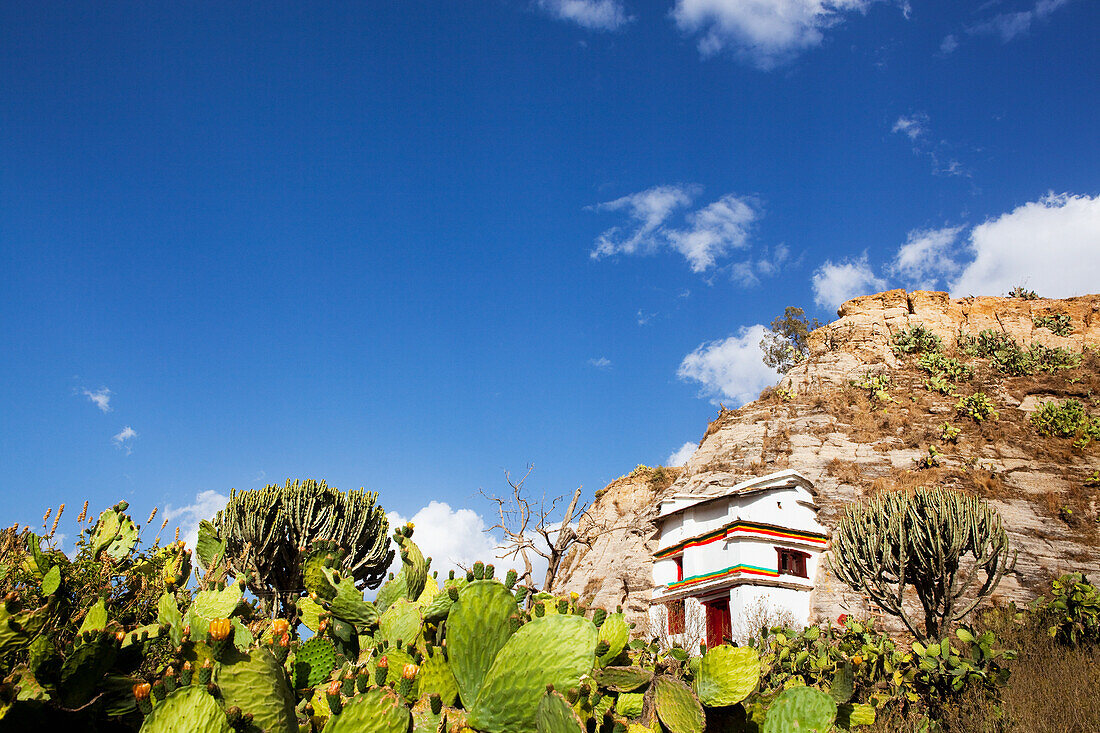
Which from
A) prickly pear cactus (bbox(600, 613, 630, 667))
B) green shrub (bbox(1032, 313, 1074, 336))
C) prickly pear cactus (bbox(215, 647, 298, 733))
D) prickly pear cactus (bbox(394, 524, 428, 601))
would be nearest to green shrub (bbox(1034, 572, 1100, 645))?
prickly pear cactus (bbox(600, 613, 630, 667))

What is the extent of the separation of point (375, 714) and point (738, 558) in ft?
55.9

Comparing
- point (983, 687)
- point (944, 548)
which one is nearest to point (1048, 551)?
point (944, 548)

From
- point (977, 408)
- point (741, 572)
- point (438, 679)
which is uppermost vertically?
point (977, 408)

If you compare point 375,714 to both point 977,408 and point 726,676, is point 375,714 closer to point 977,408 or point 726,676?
point 726,676

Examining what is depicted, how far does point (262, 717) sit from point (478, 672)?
2.05 ft

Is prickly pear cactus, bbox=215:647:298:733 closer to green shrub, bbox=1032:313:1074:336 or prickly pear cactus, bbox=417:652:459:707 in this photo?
prickly pear cactus, bbox=417:652:459:707

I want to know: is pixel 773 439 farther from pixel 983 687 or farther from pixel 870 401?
pixel 983 687

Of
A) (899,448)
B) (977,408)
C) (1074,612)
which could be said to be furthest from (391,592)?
(977,408)

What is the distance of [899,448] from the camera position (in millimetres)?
22359

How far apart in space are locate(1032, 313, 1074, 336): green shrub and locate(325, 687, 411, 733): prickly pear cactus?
36544 mm

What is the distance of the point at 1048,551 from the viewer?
16.9 m

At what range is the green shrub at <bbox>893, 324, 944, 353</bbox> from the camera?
2934 centimetres

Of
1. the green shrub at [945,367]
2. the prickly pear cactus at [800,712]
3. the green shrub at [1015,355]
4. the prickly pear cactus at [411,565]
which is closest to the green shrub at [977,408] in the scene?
the green shrub at [945,367]

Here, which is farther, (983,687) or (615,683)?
(983,687)
